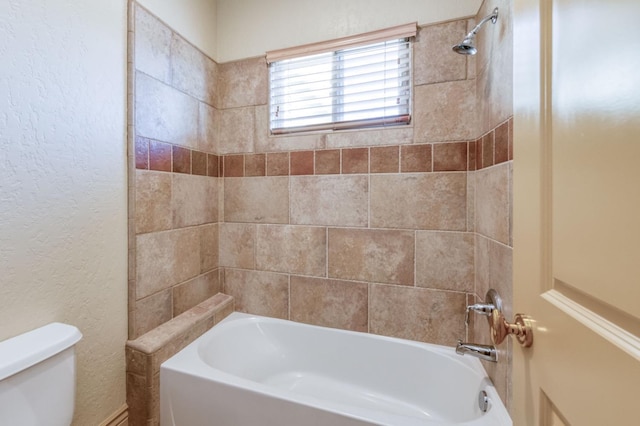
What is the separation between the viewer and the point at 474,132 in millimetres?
1421

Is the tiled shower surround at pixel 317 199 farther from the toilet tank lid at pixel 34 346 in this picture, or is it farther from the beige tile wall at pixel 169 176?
the toilet tank lid at pixel 34 346

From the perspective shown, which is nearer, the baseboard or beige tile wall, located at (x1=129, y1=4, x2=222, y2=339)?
the baseboard

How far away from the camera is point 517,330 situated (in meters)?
0.61

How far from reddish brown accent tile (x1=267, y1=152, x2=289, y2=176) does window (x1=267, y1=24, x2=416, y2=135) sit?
0.15 meters

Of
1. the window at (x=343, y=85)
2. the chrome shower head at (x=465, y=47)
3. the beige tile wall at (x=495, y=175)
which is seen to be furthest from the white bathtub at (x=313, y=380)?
the chrome shower head at (x=465, y=47)

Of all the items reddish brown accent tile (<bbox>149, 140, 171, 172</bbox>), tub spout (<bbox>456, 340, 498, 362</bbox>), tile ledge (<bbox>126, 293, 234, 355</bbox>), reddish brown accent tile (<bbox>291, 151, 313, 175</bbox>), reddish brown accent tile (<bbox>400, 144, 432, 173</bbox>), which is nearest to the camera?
tub spout (<bbox>456, 340, 498, 362</bbox>)

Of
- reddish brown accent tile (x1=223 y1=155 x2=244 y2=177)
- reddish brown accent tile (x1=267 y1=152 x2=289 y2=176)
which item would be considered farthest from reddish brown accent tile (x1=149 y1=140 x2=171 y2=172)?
reddish brown accent tile (x1=267 y1=152 x2=289 y2=176)

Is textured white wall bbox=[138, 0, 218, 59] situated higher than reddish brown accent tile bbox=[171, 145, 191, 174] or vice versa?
textured white wall bbox=[138, 0, 218, 59]

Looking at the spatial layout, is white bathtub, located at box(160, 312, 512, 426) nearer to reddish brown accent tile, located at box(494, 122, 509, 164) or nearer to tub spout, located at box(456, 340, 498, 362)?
tub spout, located at box(456, 340, 498, 362)

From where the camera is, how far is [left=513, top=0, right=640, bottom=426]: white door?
0.35 meters

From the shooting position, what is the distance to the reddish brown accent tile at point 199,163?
1.68 m

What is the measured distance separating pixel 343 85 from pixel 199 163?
1024 millimetres

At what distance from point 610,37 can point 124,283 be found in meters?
1.70

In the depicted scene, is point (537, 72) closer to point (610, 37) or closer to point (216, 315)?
point (610, 37)
